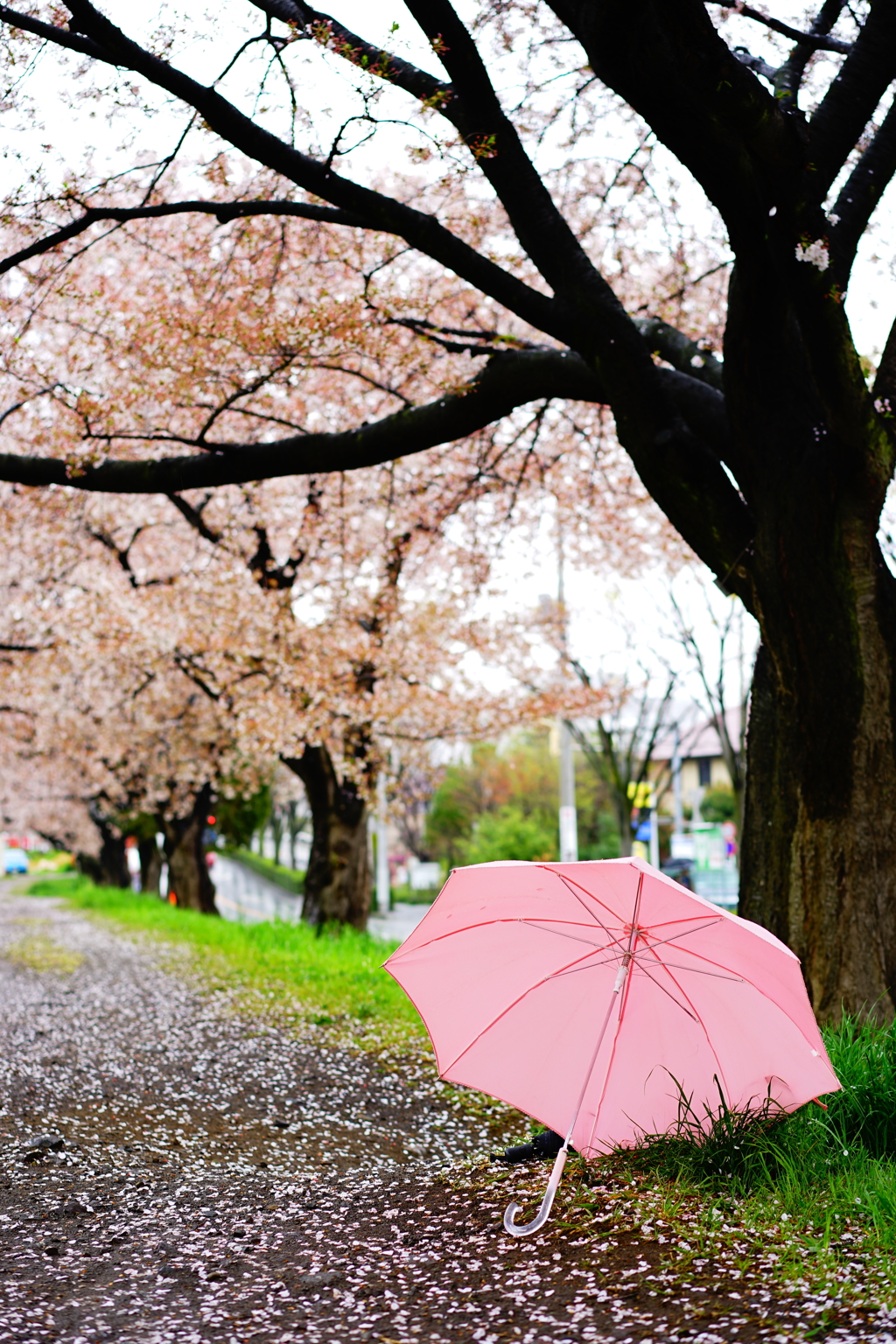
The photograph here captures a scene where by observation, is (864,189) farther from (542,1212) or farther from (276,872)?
(276,872)

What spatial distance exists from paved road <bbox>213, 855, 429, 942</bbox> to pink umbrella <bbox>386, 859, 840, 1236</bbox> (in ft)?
73.9

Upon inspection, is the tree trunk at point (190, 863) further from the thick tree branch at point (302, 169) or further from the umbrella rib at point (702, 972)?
the umbrella rib at point (702, 972)

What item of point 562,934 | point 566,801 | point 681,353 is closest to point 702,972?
point 562,934

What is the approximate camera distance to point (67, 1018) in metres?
9.83

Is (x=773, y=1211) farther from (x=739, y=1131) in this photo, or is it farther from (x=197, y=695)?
(x=197, y=695)

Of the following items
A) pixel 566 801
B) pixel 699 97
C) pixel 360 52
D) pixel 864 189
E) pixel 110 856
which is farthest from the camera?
pixel 110 856

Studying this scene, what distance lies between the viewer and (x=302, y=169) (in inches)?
219

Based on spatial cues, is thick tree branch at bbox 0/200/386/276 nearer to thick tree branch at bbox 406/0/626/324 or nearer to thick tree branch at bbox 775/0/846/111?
thick tree branch at bbox 406/0/626/324

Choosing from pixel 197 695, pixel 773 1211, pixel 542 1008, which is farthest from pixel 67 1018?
pixel 197 695

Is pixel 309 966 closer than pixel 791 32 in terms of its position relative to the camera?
No

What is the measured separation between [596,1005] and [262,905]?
40.4m

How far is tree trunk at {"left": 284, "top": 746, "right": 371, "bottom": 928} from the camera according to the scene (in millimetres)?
14656

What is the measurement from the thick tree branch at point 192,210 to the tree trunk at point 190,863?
1941 centimetres

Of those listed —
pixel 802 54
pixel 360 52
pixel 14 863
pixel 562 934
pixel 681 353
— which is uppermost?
pixel 802 54
